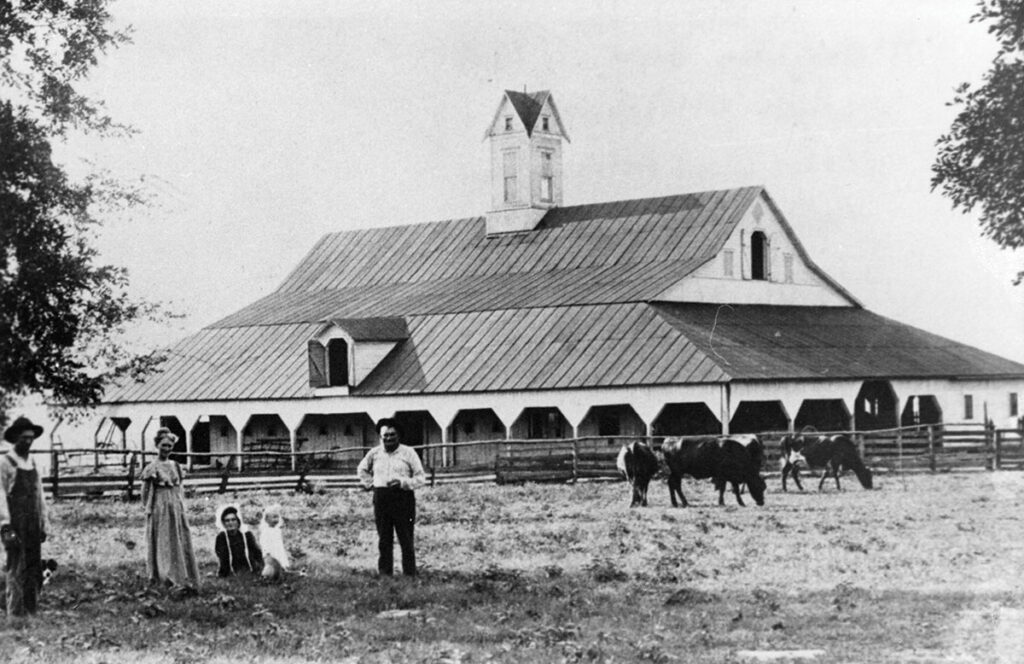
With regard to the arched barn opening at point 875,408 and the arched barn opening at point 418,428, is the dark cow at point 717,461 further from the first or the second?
the arched barn opening at point 418,428

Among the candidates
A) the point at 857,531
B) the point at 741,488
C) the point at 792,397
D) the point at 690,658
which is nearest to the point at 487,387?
the point at 792,397

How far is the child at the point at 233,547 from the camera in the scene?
742 inches

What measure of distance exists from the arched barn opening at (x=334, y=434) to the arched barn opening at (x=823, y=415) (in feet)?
42.9

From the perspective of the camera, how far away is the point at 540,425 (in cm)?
4488

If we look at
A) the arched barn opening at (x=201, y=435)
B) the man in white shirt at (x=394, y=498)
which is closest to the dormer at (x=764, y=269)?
the arched barn opening at (x=201, y=435)

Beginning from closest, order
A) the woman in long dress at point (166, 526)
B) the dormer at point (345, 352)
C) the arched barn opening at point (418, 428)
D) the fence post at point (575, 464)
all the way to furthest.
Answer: the woman in long dress at point (166, 526) < the fence post at point (575, 464) < the dormer at point (345, 352) < the arched barn opening at point (418, 428)

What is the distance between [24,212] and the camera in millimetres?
20234

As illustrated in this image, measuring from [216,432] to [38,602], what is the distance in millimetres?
36101

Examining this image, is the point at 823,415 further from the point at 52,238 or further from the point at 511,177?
the point at 52,238

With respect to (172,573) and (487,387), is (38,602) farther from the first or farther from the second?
(487,387)

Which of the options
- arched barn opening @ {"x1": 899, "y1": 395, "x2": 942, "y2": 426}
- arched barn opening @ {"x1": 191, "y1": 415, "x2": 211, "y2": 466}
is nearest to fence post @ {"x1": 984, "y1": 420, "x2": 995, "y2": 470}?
arched barn opening @ {"x1": 899, "y1": 395, "x2": 942, "y2": 426}

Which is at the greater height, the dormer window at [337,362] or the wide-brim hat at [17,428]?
the dormer window at [337,362]

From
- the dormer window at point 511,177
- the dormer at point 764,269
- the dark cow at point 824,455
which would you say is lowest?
the dark cow at point 824,455

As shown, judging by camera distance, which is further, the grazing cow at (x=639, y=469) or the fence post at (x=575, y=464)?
the fence post at (x=575, y=464)
